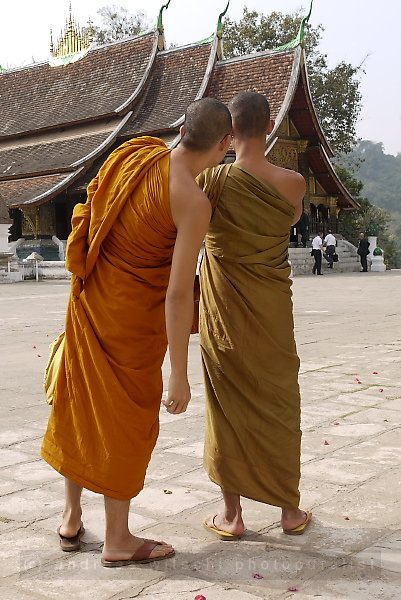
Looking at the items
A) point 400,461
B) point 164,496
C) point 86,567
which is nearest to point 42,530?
point 86,567

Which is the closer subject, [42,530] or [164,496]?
[42,530]

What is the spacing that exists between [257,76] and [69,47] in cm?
863

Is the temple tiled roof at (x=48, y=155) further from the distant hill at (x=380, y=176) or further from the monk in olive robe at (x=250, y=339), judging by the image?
the distant hill at (x=380, y=176)

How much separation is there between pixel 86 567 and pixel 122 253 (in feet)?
3.40

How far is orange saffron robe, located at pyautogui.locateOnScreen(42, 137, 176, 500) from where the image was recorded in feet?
8.80

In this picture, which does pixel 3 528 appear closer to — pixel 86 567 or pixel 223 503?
pixel 86 567

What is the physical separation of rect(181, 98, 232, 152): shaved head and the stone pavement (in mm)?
1386

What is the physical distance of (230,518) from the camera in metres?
2.96

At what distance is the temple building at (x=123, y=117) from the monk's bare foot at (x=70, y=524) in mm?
20712

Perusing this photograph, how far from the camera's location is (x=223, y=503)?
10.7 feet

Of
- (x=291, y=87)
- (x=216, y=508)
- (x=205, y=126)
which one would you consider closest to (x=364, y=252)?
(x=291, y=87)

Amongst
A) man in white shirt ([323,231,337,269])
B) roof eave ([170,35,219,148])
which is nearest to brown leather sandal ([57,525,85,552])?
man in white shirt ([323,231,337,269])

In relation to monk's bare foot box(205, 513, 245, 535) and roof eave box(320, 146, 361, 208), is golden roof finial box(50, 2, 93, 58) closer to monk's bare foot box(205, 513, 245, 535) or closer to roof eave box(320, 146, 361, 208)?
roof eave box(320, 146, 361, 208)

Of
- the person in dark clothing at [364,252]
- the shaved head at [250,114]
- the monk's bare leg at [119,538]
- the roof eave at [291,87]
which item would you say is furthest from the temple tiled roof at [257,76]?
the monk's bare leg at [119,538]
